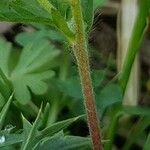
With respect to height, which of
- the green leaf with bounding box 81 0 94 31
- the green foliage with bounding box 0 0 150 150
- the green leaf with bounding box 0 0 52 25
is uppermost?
the green leaf with bounding box 0 0 52 25

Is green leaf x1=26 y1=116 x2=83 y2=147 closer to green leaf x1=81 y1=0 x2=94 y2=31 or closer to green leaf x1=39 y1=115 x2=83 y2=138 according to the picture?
green leaf x1=39 y1=115 x2=83 y2=138

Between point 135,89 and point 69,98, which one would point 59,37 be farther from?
point 135,89

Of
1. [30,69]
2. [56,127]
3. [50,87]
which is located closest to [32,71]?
[30,69]

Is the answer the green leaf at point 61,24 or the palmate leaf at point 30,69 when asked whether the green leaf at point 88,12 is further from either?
the palmate leaf at point 30,69

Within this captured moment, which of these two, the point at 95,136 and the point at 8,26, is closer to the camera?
the point at 95,136

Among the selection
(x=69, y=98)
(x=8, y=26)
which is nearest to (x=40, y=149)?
(x=69, y=98)

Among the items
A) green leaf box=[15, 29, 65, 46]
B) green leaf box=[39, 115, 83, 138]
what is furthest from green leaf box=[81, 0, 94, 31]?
green leaf box=[15, 29, 65, 46]
